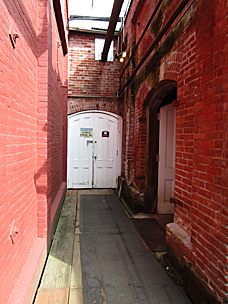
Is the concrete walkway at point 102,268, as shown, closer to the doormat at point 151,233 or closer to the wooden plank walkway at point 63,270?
the wooden plank walkway at point 63,270

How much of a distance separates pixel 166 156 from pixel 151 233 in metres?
1.72

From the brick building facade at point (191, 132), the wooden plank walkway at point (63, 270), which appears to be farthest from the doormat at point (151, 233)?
the wooden plank walkway at point (63, 270)

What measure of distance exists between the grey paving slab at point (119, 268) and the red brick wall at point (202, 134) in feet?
1.54

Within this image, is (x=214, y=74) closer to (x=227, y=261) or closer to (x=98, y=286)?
(x=227, y=261)

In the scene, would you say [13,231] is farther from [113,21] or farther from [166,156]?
[113,21]

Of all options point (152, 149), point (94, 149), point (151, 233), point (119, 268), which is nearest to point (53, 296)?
point (119, 268)

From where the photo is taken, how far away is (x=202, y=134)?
2.33 metres

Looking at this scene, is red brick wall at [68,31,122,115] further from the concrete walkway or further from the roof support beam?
the concrete walkway

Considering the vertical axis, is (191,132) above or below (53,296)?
above

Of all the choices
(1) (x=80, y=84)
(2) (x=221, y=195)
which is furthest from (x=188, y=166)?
(1) (x=80, y=84)

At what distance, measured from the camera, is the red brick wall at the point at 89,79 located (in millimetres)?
7344

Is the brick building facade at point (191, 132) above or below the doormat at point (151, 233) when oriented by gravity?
above

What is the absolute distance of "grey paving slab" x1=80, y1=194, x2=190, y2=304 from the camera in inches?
95.9

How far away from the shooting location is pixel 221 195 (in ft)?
6.49
